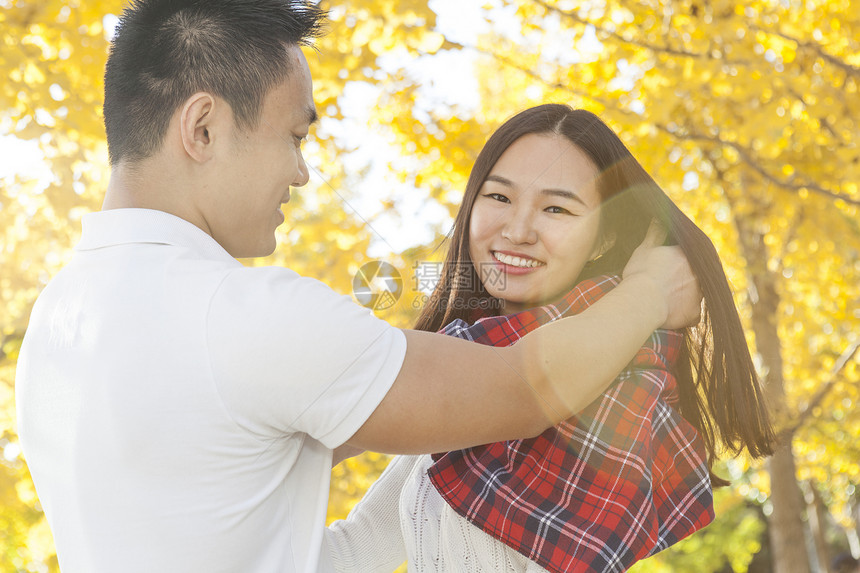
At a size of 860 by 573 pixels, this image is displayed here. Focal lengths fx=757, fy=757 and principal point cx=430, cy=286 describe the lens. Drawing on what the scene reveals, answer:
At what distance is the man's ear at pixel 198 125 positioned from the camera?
3.62 ft

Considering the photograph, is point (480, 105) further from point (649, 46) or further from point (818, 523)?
point (818, 523)

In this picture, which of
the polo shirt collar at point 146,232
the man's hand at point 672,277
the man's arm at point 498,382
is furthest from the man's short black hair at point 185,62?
the man's hand at point 672,277

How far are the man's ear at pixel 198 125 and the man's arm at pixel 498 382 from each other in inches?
16.3

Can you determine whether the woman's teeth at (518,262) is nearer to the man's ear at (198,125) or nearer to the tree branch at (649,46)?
the man's ear at (198,125)

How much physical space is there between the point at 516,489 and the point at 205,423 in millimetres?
559

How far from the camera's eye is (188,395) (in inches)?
37.1

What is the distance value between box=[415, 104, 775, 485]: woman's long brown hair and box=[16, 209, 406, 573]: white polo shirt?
0.72 meters

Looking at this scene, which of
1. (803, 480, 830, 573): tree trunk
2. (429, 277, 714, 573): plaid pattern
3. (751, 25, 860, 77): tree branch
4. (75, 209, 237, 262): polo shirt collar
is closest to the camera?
(75, 209, 237, 262): polo shirt collar

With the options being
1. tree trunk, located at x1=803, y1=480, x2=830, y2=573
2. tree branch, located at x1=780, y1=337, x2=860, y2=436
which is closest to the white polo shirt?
tree branch, located at x1=780, y1=337, x2=860, y2=436

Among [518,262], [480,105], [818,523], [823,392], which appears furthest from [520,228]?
[818,523]

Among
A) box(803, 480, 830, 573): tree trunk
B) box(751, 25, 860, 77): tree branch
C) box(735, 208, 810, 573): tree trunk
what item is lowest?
box(803, 480, 830, 573): tree trunk

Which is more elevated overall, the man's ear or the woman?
the man's ear

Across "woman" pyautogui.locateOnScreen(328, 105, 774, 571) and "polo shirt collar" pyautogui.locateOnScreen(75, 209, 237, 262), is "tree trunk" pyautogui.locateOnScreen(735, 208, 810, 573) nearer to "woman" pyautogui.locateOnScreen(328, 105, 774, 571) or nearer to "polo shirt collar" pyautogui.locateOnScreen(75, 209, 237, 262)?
"woman" pyautogui.locateOnScreen(328, 105, 774, 571)

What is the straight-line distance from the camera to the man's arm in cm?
97
